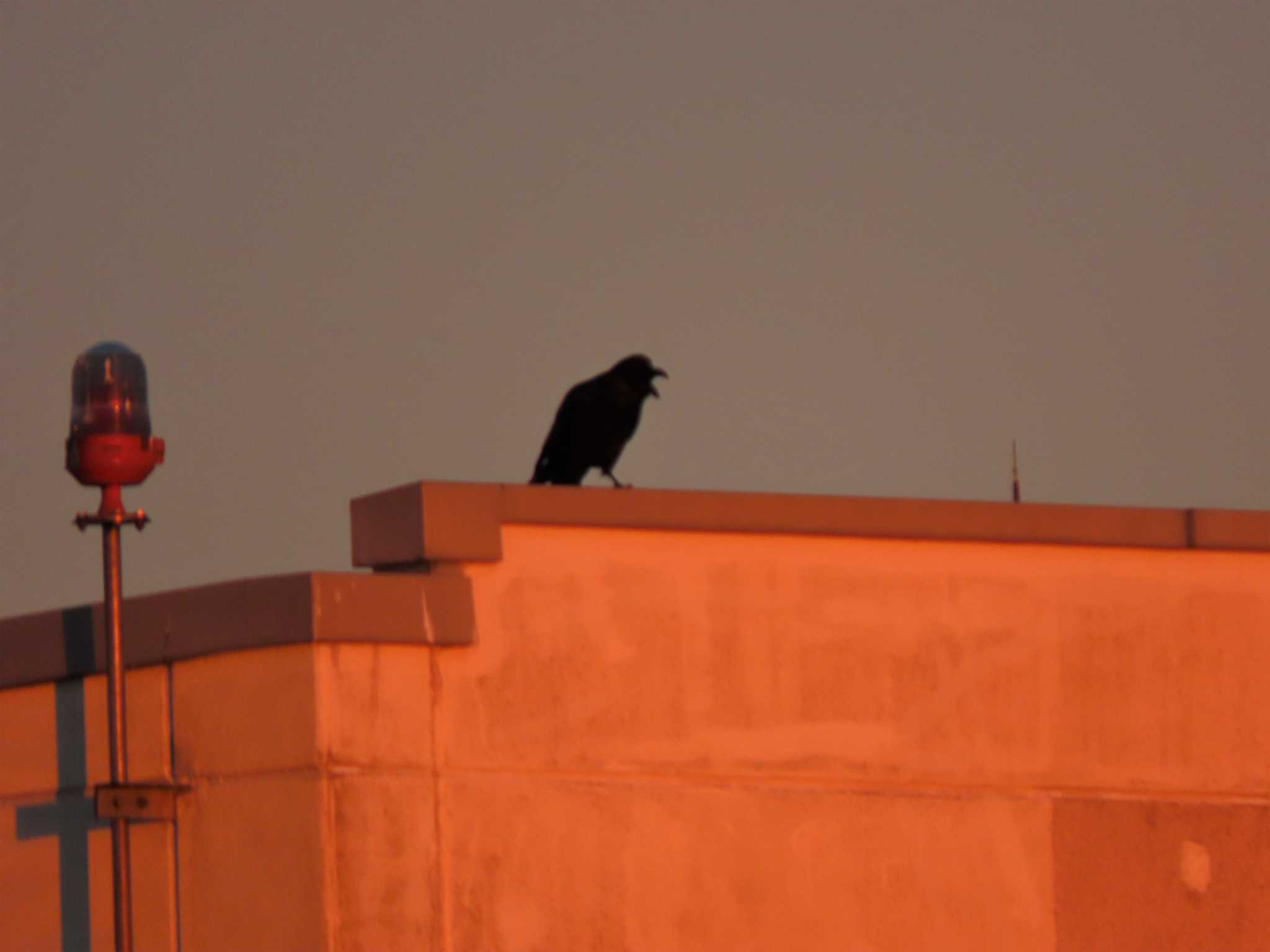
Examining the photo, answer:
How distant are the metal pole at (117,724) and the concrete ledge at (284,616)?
234 mm

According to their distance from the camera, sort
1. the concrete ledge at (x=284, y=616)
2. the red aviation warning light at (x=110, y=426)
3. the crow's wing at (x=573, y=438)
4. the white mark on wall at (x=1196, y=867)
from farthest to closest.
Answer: the crow's wing at (x=573, y=438), the white mark on wall at (x=1196, y=867), the red aviation warning light at (x=110, y=426), the concrete ledge at (x=284, y=616)

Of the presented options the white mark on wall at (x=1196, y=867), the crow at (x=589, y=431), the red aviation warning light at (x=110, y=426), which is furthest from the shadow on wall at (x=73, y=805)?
the white mark on wall at (x=1196, y=867)

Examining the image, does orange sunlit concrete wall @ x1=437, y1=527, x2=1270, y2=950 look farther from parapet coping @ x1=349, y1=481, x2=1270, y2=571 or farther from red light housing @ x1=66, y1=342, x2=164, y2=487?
red light housing @ x1=66, y1=342, x2=164, y2=487

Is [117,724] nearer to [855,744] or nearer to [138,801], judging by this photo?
[138,801]

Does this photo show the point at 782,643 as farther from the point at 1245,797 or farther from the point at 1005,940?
the point at 1245,797

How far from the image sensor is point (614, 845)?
30.3 feet

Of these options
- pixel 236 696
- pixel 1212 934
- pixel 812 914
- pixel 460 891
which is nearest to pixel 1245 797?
pixel 1212 934

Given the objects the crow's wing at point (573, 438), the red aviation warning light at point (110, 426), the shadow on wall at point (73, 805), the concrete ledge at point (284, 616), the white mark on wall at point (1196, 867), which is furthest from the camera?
the crow's wing at point (573, 438)

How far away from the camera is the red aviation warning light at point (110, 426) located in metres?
9.07

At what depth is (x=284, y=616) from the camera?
8.82 meters

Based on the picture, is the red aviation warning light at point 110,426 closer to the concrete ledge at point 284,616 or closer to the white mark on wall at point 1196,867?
the concrete ledge at point 284,616

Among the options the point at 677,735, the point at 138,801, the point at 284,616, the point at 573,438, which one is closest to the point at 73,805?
the point at 138,801

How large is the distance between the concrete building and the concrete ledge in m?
0.01

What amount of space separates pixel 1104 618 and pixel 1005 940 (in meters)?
1.47
